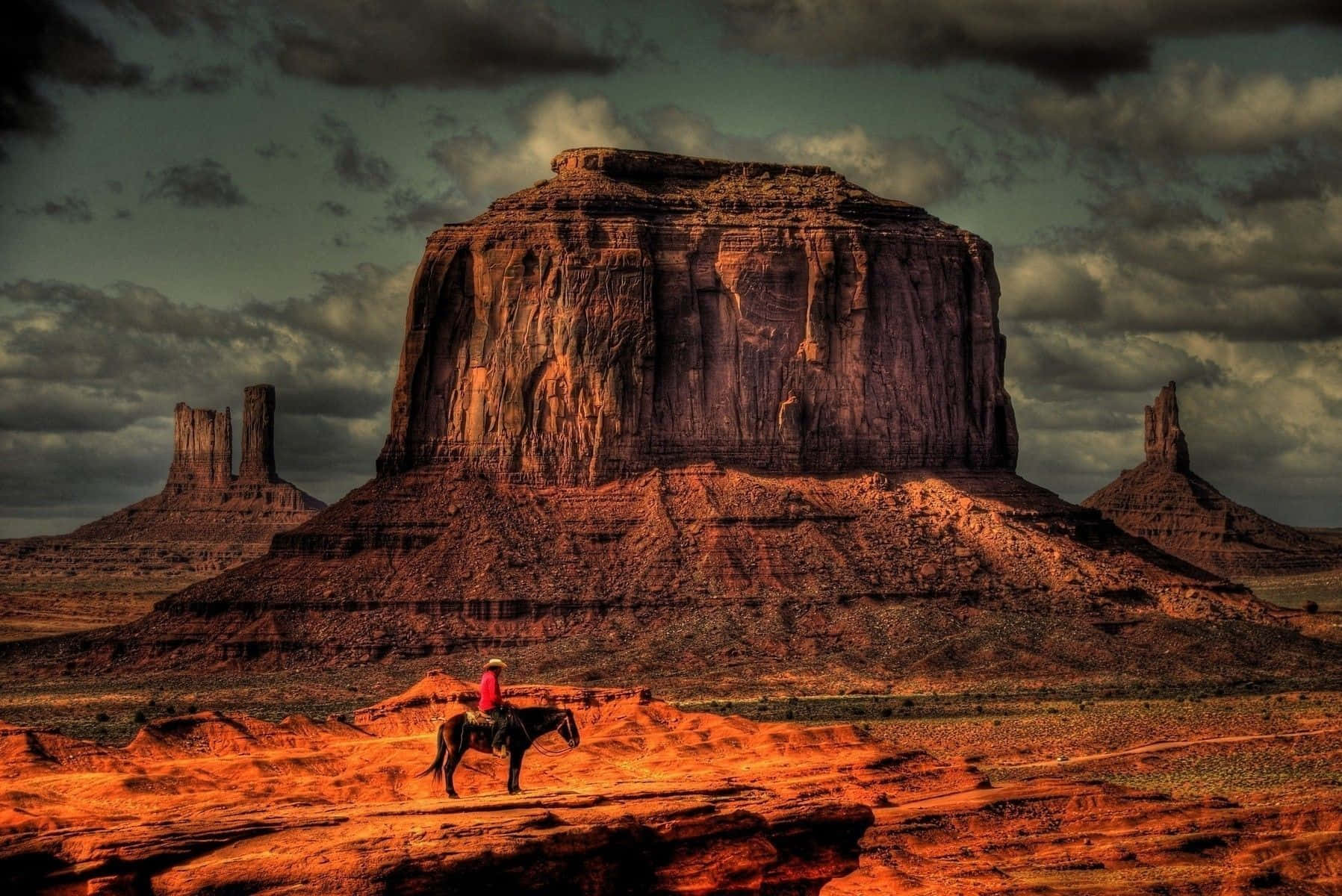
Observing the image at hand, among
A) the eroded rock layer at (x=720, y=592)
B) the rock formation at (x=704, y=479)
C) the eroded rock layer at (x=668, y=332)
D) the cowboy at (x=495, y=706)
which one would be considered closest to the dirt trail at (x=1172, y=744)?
the eroded rock layer at (x=720, y=592)

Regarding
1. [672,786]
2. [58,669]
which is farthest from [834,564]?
[672,786]

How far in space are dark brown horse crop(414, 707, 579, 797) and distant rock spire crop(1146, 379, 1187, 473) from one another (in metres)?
143

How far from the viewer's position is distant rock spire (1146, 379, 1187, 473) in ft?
560

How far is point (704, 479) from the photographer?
101 m

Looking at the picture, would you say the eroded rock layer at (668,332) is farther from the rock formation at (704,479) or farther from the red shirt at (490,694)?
the red shirt at (490,694)

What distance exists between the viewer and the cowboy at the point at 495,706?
105 ft

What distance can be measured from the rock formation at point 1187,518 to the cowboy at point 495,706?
140972 millimetres

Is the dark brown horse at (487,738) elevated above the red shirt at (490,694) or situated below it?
below

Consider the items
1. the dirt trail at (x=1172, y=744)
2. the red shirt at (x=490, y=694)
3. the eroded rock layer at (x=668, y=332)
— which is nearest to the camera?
the red shirt at (x=490, y=694)

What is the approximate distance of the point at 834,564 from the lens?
9694cm

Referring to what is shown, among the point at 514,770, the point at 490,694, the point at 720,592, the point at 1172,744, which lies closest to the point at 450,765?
the point at 514,770

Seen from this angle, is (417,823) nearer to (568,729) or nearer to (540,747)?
(568,729)

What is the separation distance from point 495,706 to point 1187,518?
490 feet

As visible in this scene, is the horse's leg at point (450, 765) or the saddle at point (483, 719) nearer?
the horse's leg at point (450, 765)
